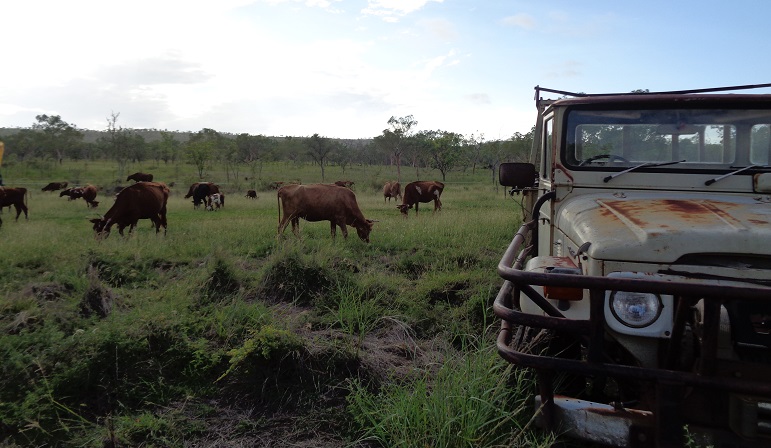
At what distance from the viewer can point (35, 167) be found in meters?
42.5

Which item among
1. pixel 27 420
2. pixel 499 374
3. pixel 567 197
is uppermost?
pixel 567 197

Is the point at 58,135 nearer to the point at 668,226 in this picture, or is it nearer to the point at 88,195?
the point at 88,195

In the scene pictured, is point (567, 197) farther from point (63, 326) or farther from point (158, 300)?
point (63, 326)

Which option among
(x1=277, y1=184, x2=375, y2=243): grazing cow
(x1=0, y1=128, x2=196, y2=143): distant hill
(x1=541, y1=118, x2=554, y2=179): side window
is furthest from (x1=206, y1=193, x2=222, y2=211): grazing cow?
(x1=0, y1=128, x2=196, y2=143): distant hill

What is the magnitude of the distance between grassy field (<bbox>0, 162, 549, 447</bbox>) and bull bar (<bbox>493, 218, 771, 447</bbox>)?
1.27 feet

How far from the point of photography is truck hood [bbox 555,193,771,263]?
8.20ft

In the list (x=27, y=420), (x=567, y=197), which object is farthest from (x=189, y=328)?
(x=567, y=197)

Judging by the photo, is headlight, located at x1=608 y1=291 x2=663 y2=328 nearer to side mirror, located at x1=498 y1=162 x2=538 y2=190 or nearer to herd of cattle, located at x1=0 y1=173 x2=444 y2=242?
side mirror, located at x1=498 y1=162 x2=538 y2=190

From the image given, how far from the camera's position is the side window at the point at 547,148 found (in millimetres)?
4445

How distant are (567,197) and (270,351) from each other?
2515 millimetres

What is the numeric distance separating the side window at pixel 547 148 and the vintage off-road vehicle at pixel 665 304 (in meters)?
0.74

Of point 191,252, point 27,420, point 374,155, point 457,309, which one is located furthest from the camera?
point 374,155

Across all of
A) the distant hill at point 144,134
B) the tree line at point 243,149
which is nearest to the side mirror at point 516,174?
the tree line at point 243,149

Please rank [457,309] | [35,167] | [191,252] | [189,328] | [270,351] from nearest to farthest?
[270,351], [189,328], [457,309], [191,252], [35,167]
